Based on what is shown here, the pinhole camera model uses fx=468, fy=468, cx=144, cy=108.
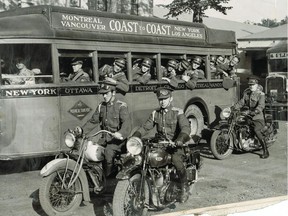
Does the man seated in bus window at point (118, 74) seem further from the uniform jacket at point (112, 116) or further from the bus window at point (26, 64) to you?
the uniform jacket at point (112, 116)

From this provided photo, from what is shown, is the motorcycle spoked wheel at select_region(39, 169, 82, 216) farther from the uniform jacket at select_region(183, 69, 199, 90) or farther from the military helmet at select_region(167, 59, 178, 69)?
the uniform jacket at select_region(183, 69, 199, 90)

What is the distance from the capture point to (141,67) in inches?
353

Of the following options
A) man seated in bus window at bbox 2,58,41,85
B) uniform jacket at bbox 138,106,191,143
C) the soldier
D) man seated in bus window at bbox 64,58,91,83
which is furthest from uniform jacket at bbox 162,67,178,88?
uniform jacket at bbox 138,106,191,143

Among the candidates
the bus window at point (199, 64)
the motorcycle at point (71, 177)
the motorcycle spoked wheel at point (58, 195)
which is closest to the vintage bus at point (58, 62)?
the bus window at point (199, 64)

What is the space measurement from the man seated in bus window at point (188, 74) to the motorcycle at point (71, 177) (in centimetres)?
457

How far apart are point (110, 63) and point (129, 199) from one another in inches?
154

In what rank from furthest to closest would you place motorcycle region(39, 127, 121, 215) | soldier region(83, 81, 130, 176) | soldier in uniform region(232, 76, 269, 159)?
soldier in uniform region(232, 76, 269, 159), soldier region(83, 81, 130, 176), motorcycle region(39, 127, 121, 215)

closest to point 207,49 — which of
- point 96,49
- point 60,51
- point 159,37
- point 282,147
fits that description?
point 159,37

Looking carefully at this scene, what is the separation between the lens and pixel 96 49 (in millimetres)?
8102

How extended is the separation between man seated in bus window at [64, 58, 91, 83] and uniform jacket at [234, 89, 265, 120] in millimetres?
3430

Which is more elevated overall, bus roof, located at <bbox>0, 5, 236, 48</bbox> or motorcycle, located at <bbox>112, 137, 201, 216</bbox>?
bus roof, located at <bbox>0, 5, 236, 48</bbox>

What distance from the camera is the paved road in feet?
20.2

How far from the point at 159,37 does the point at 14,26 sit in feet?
10.6

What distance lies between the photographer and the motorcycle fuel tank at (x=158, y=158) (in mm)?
5285
